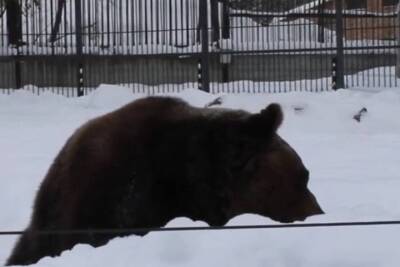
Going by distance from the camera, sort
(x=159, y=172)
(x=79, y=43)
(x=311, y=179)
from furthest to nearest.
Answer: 1. (x=79, y=43)
2. (x=311, y=179)
3. (x=159, y=172)

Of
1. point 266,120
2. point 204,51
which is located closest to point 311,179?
point 266,120

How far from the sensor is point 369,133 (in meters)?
14.5

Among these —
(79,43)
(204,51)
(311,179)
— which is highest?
(79,43)

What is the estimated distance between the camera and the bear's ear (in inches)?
172

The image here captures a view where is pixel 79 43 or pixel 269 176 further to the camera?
pixel 79 43

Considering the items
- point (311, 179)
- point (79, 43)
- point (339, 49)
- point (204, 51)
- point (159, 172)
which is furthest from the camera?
point (79, 43)

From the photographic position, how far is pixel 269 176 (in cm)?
446

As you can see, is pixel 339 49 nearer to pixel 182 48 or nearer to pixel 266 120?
pixel 182 48

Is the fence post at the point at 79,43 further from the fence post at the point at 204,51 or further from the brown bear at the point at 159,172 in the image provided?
the brown bear at the point at 159,172

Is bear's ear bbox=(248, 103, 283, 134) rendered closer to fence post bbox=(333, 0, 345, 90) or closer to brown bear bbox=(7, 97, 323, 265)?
brown bear bbox=(7, 97, 323, 265)

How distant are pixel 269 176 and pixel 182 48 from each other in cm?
1473

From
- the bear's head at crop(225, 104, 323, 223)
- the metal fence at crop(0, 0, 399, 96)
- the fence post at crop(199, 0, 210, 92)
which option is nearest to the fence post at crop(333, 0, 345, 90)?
the metal fence at crop(0, 0, 399, 96)

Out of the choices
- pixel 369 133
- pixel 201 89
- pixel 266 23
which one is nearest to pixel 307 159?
pixel 369 133

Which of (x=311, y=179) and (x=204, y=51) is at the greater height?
(x=204, y=51)
